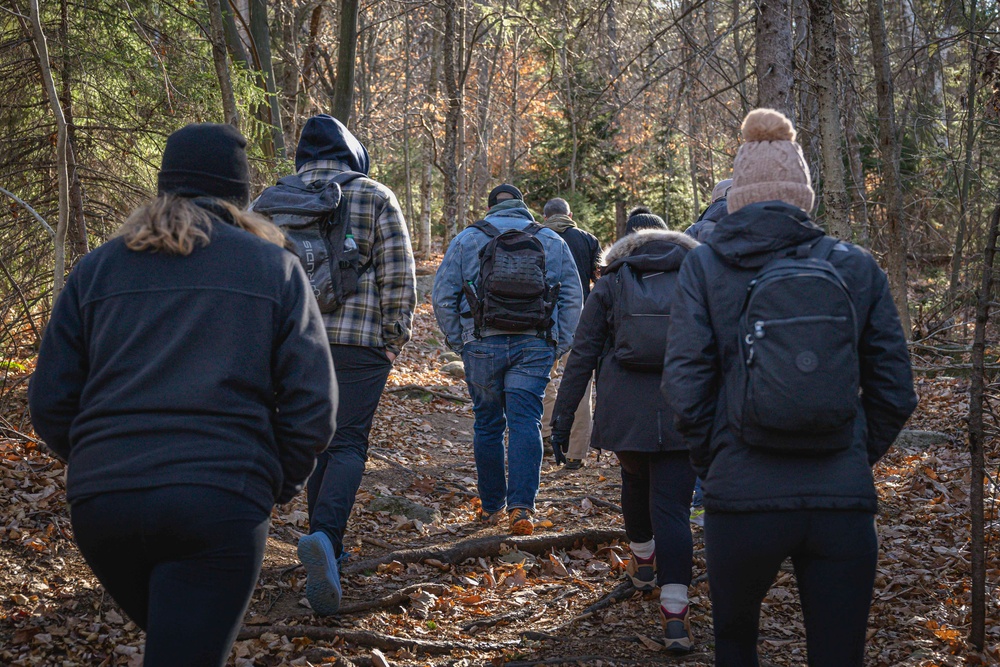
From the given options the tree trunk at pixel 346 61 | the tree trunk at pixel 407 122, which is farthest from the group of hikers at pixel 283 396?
the tree trunk at pixel 407 122

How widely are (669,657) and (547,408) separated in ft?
Answer: 18.8

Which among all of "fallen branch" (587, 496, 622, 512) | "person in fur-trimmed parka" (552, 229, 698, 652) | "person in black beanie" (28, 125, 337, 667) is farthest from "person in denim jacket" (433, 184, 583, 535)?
"person in black beanie" (28, 125, 337, 667)

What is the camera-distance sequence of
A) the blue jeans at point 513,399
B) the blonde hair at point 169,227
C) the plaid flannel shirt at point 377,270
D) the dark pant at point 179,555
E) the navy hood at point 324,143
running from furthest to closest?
the blue jeans at point 513,399 → the navy hood at point 324,143 → the plaid flannel shirt at point 377,270 → the blonde hair at point 169,227 → the dark pant at point 179,555

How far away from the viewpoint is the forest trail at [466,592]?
429 centimetres

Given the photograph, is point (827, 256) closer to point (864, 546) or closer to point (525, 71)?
point (864, 546)

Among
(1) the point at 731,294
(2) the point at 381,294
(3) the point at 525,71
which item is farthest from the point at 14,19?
(3) the point at 525,71

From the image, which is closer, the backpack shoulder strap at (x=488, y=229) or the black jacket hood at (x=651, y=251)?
the black jacket hood at (x=651, y=251)

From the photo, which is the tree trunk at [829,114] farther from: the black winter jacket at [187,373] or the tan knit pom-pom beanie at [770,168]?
the black winter jacket at [187,373]

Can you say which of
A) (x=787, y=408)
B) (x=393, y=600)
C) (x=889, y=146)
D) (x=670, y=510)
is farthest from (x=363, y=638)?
(x=889, y=146)

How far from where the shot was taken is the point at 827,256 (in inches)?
113

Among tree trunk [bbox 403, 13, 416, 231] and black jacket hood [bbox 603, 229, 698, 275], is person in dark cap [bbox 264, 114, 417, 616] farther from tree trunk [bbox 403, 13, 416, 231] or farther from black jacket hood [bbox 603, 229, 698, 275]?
tree trunk [bbox 403, 13, 416, 231]

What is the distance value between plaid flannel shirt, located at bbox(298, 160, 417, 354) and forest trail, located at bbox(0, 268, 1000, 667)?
1475mm

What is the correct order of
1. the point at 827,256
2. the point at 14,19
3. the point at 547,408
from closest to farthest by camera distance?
the point at 827,256
the point at 14,19
the point at 547,408

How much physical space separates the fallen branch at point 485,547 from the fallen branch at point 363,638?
0.90 meters
